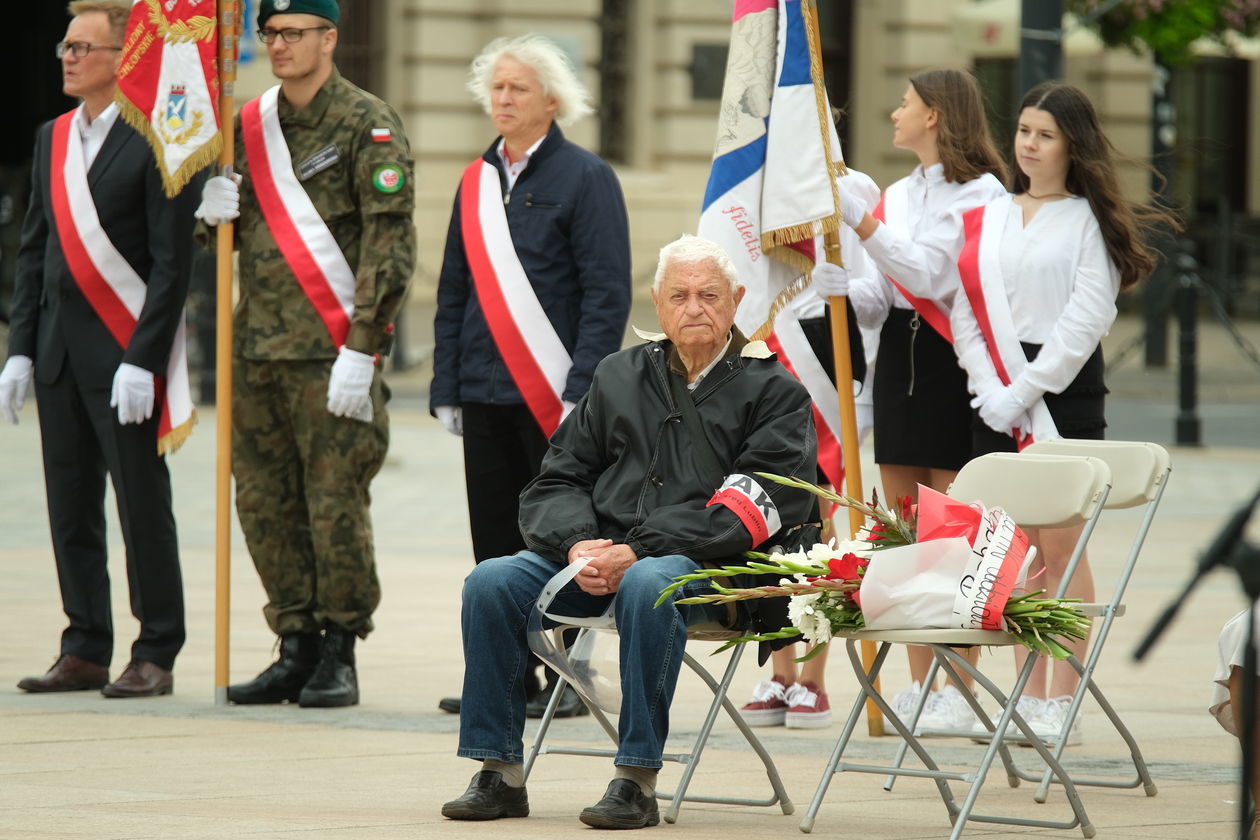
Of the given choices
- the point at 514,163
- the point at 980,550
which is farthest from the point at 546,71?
the point at 980,550

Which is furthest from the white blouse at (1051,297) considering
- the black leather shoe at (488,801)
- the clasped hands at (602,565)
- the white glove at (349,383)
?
the black leather shoe at (488,801)

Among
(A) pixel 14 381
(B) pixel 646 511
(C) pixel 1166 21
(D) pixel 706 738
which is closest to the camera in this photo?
(D) pixel 706 738

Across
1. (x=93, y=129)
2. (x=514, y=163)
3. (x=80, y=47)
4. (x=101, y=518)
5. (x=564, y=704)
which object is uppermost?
(x=80, y=47)

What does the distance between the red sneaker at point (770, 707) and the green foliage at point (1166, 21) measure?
17.3 meters

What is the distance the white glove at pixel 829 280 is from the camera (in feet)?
22.7

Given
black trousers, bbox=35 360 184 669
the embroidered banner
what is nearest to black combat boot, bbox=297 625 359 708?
black trousers, bbox=35 360 184 669

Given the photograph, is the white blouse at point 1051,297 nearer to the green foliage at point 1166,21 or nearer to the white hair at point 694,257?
the white hair at point 694,257

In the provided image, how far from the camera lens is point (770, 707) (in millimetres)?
7168

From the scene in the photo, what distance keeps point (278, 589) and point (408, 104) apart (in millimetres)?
18855

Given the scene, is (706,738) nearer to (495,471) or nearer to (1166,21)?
(495,471)

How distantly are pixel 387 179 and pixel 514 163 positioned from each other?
1.39 feet

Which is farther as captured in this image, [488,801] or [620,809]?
[488,801]

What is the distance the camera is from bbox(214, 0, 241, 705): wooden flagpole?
7191 millimetres

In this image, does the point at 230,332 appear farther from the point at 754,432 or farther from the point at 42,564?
the point at 42,564
